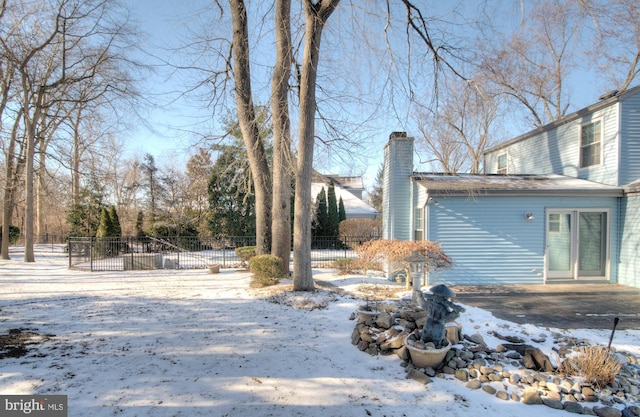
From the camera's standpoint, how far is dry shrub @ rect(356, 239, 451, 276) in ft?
23.7

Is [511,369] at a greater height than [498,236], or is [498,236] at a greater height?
[498,236]

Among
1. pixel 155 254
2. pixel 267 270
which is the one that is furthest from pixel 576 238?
pixel 155 254

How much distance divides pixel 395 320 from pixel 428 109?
4.62m

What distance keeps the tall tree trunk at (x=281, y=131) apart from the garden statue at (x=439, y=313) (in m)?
5.15

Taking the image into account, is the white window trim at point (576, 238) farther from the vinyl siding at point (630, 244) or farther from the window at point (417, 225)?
the window at point (417, 225)

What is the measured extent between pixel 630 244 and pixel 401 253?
268 inches

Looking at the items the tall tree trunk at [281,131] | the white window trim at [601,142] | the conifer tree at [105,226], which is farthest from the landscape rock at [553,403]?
the conifer tree at [105,226]

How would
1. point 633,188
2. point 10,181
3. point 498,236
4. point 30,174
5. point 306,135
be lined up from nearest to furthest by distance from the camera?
point 306,135 → point 633,188 → point 498,236 → point 30,174 → point 10,181

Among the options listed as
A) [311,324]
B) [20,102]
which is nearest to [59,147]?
[20,102]

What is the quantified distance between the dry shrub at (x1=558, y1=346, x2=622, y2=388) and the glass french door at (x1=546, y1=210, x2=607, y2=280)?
261 inches

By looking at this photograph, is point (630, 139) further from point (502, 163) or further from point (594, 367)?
point (594, 367)

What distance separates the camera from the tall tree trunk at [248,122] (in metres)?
9.12

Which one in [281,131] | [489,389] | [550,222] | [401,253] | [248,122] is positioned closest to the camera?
[489,389]

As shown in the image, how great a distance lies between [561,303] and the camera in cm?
694
